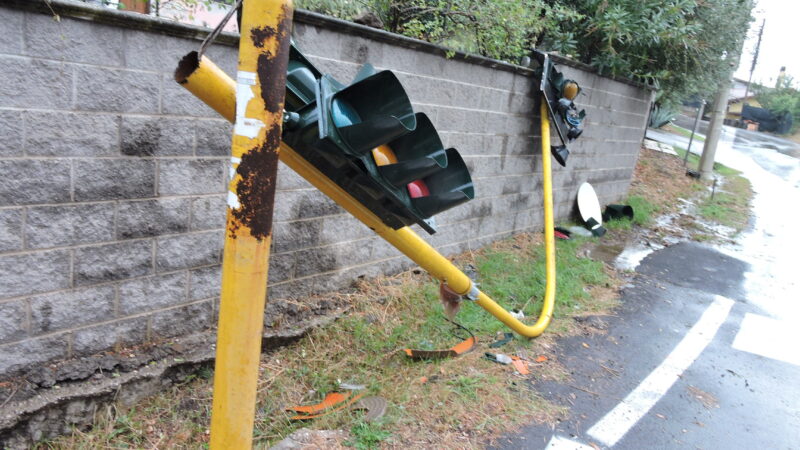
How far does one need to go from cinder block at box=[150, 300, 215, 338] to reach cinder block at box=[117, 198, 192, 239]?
48 cm

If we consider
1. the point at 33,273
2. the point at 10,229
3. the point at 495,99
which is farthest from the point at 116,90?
the point at 495,99

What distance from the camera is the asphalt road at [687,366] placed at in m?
3.38

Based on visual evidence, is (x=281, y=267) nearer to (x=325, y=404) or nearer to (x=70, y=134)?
(x=325, y=404)

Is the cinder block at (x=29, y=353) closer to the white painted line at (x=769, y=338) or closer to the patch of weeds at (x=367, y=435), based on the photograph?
the patch of weeds at (x=367, y=435)

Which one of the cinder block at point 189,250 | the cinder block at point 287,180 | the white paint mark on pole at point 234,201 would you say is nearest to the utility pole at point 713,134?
the cinder block at point 287,180

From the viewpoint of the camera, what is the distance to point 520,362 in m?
3.95

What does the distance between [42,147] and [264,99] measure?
73.3 inches

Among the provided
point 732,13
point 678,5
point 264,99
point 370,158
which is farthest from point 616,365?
point 732,13

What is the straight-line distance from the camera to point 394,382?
135 inches

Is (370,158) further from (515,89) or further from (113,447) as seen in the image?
(515,89)

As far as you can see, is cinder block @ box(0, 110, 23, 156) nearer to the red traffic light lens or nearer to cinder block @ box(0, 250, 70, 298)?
cinder block @ box(0, 250, 70, 298)

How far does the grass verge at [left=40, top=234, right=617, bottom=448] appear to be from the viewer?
2.85 meters

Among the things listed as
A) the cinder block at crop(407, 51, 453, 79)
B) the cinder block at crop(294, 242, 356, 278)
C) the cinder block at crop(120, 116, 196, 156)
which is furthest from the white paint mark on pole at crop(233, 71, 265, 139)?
the cinder block at crop(407, 51, 453, 79)

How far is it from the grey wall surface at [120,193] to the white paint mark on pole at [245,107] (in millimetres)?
1799
